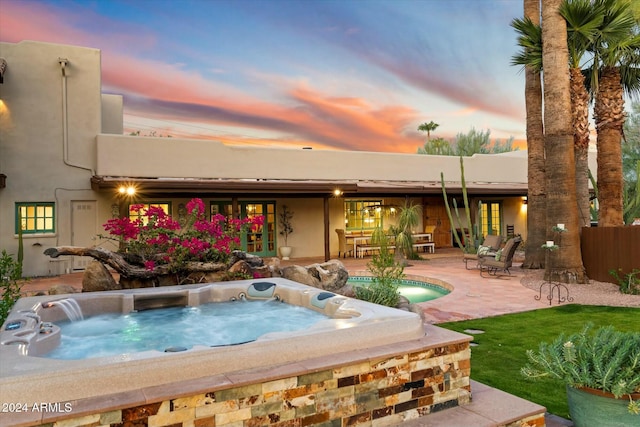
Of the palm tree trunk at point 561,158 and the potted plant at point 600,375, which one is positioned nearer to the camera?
the potted plant at point 600,375

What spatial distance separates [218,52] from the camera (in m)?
16.0

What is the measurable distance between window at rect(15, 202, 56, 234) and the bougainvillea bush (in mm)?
6207

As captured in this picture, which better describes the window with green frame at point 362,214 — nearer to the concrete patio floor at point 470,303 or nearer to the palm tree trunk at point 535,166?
the concrete patio floor at point 470,303

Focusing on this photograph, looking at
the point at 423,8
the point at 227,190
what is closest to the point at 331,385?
the point at 227,190

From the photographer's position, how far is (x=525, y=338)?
5527mm

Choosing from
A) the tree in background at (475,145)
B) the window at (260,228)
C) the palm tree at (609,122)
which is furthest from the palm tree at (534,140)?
the tree in background at (475,145)

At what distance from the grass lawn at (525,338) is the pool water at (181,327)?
1.85 metres

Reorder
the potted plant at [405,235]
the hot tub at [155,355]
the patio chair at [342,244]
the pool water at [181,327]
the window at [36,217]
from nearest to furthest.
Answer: the hot tub at [155,355]
the pool water at [181,327]
the window at [36,217]
the potted plant at [405,235]
the patio chair at [342,244]

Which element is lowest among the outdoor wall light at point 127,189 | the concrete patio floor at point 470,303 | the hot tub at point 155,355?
the concrete patio floor at point 470,303

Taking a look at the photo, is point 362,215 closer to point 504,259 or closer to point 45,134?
point 504,259

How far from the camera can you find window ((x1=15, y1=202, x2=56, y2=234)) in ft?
39.1

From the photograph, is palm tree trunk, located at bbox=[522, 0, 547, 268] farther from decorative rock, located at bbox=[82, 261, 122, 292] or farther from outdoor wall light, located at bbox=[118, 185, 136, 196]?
outdoor wall light, located at bbox=[118, 185, 136, 196]

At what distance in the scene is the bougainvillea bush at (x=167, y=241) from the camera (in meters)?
7.08

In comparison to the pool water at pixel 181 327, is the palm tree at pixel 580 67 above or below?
above
